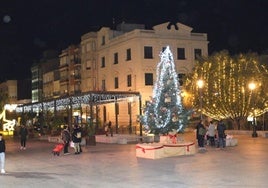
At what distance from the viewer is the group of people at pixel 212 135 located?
2451cm

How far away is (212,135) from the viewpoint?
87.3 ft

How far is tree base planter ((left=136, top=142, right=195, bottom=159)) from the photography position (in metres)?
20.5

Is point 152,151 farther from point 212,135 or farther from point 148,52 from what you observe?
point 148,52

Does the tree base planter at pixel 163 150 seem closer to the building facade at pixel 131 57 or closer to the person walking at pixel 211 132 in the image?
the person walking at pixel 211 132

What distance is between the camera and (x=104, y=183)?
45.6 feet

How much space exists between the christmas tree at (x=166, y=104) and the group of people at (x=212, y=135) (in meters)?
2.50

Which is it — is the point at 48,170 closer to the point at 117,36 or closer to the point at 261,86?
the point at 261,86

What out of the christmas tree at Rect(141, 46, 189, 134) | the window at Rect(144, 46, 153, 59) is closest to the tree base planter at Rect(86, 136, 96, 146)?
the christmas tree at Rect(141, 46, 189, 134)

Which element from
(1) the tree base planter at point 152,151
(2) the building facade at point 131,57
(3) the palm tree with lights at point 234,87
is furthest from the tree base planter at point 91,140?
(2) the building facade at point 131,57

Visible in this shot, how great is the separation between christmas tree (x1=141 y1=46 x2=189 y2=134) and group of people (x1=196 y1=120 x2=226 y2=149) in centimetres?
250

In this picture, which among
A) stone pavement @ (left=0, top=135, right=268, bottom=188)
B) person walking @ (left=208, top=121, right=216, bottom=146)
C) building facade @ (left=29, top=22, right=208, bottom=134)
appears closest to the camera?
stone pavement @ (left=0, top=135, right=268, bottom=188)

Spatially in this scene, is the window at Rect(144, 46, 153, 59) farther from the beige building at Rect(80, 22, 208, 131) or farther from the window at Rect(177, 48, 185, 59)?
the window at Rect(177, 48, 185, 59)

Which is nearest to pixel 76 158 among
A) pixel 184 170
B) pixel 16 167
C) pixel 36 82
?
pixel 16 167

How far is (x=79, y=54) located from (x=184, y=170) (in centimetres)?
5586
